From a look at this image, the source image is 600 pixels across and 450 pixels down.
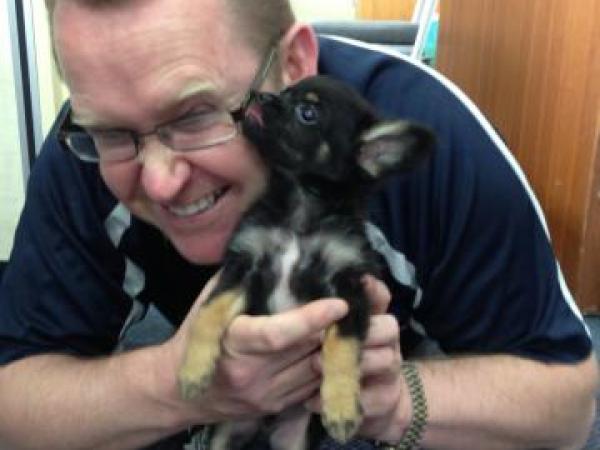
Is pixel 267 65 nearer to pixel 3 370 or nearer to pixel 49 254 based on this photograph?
pixel 49 254

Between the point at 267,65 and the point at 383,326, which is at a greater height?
the point at 267,65

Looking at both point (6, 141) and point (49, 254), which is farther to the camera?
point (6, 141)

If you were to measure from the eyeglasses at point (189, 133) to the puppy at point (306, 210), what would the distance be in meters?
0.03

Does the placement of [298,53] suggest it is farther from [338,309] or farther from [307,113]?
[338,309]

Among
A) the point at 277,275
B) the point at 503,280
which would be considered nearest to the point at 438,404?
the point at 503,280

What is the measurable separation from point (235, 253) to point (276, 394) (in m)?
0.24

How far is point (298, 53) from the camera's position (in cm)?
142

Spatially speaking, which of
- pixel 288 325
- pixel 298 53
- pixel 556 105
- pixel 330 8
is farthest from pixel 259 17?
pixel 330 8

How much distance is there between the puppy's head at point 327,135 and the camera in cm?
125

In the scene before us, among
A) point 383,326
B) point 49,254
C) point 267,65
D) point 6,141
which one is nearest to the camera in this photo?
point 383,326

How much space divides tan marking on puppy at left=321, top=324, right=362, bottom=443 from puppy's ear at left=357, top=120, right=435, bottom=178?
290 millimetres

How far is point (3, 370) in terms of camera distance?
1562 mm

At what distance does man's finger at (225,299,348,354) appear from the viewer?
3.74 ft

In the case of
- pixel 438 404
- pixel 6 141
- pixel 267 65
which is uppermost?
pixel 267 65
